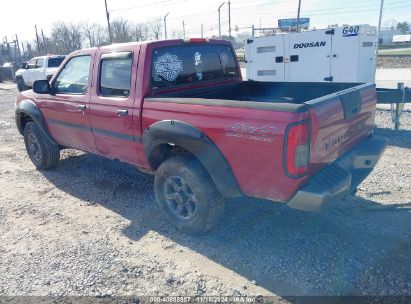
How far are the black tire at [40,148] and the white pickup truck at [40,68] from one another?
1044 centimetres

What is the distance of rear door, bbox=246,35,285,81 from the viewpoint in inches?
376

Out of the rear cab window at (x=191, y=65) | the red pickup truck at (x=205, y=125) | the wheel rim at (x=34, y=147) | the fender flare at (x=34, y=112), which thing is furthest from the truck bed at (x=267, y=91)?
the wheel rim at (x=34, y=147)

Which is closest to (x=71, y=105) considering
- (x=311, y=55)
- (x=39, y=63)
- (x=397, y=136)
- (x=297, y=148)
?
(x=297, y=148)

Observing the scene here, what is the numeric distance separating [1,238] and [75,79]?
7.16 feet

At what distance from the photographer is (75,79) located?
4.79 metres

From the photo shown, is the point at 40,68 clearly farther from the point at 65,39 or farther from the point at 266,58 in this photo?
the point at 65,39

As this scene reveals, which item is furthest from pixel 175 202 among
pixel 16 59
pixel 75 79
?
pixel 16 59

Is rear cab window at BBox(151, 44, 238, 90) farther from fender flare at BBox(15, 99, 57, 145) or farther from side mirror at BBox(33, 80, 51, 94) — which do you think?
fender flare at BBox(15, 99, 57, 145)

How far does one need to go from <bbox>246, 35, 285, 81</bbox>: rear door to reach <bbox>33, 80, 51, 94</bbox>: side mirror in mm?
→ 6358

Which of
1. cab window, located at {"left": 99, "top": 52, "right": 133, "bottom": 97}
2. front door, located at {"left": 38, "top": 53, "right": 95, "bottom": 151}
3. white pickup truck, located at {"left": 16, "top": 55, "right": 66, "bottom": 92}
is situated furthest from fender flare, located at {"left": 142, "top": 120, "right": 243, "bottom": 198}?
white pickup truck, located at {"left": 16, "top": 55, "right": 66, "bottom": 92}

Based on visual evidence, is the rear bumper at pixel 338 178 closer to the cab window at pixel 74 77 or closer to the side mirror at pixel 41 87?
the cab window at pixel 74 77

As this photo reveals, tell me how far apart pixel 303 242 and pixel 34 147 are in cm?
473

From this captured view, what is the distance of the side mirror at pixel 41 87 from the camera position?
500cm

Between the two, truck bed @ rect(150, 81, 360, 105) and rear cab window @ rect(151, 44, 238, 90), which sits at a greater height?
rear cab window @ rect(151, 44, 238, 90)
